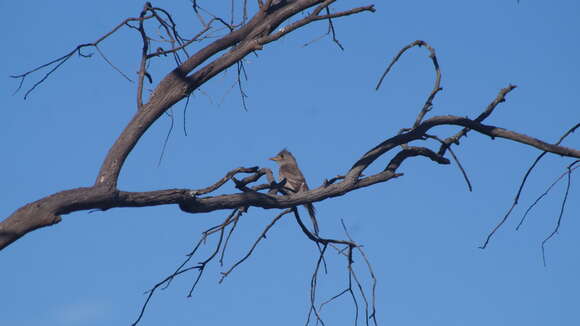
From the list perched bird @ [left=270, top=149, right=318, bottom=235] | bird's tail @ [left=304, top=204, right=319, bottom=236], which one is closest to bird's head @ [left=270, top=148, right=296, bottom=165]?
perched bird @ [left=270, top=149, right=318, bottom=235]

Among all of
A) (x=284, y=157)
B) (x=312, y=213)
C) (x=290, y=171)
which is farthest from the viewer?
(x=284, y=157)

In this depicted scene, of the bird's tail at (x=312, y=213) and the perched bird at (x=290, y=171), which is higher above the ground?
the perched bird at (x=290, y=171)

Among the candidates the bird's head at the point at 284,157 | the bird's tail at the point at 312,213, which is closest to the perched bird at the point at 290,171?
the bird's head at the point at 284,157

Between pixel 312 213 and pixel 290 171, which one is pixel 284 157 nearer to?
pixel 290 171

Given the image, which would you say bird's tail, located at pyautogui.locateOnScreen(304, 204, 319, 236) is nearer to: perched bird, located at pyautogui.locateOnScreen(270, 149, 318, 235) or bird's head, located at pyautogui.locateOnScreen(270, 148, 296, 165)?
perched bird, located at pyautogui.locateOnScreen(270, 149, 318, 235)

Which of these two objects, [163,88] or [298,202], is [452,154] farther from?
[163,88]

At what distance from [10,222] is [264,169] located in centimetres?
176

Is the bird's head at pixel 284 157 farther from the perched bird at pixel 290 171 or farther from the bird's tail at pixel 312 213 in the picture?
the bird's tail at pixel 312 213

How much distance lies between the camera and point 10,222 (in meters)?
3.54

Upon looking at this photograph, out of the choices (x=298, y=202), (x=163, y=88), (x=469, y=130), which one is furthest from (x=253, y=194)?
(x=469, y=130)

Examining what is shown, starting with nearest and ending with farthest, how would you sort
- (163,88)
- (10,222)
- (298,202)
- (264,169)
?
(10,222) → (163,88) → (298,202) → (264,169)

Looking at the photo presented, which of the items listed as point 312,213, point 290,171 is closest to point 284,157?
point 290,171

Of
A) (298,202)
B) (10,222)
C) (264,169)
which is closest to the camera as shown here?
(10,222)

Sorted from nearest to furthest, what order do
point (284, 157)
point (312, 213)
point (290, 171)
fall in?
point (312, 213) → point (290, 171) → point (284, 157)
